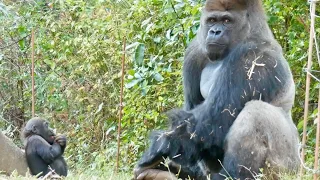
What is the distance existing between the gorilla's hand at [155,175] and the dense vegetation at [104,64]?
5.09 feet

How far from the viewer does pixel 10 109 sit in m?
9.70

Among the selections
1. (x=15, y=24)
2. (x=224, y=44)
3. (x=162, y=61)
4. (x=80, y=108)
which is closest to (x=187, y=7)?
(x=162, y=61)

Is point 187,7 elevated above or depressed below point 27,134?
above

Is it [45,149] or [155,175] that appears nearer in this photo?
[155,175]

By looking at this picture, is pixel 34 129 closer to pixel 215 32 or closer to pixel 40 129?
pixel 40 129

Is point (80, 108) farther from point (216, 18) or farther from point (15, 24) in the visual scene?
point (216, 18)

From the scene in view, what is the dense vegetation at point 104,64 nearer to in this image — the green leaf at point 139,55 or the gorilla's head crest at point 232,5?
the green leaf at point 139,55

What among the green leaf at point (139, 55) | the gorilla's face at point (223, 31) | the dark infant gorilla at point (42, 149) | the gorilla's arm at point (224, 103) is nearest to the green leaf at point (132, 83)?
the green leaf at point (139, 55)

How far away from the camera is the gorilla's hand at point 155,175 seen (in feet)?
14.3

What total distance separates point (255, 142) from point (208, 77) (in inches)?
31.0

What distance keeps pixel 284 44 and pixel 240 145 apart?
→ 2.48m

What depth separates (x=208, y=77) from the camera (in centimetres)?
479

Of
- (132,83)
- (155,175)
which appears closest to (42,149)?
(132,83)

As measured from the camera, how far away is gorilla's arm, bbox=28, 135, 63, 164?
19.2 feet
